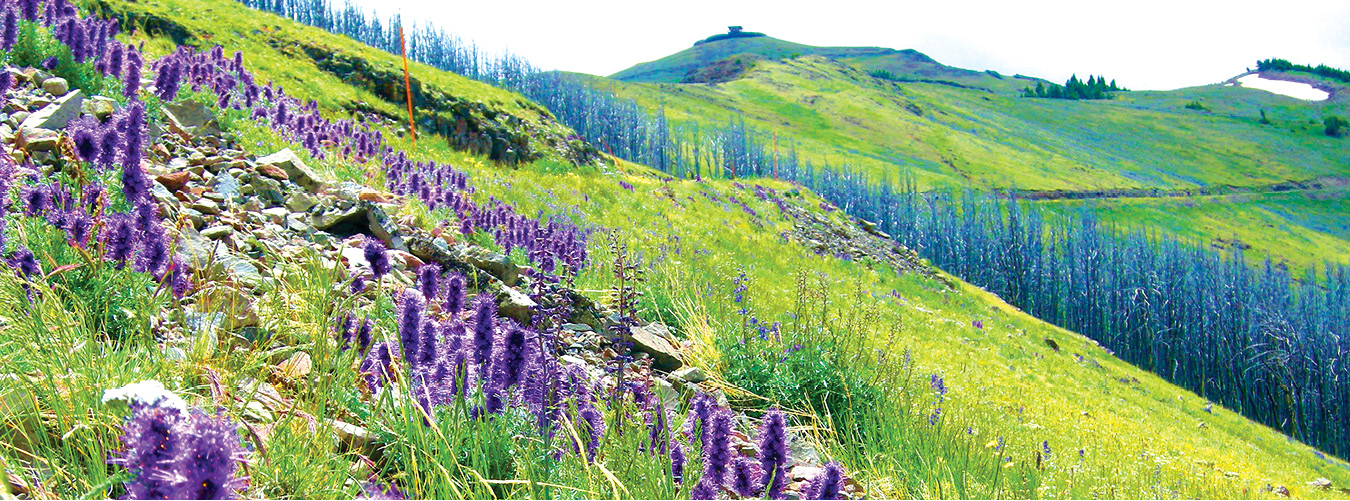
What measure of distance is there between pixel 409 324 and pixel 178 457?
2.02m

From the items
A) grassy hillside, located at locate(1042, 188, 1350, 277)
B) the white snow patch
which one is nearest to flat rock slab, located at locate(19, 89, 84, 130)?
the white snow patch

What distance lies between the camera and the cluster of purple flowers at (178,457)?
1.59m

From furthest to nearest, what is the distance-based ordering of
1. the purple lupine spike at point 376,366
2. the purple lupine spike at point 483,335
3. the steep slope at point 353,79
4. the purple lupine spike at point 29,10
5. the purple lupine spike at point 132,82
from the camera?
the steep slope at point 353,79 → the purple lupine spike at point 29,10 → the purple lupine spike at point 132,82 → the purple lupine spike at point 376,366 → the purple lupine spike at point 483,335

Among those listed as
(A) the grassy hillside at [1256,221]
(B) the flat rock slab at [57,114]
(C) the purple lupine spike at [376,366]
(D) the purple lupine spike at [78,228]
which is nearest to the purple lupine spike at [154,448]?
(C) the purple lupine spike at [376,366]

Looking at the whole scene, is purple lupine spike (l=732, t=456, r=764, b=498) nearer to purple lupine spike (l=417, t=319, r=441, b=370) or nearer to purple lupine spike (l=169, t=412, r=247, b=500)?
purple lupine spike (l=417, t=319, r=441, b=370)

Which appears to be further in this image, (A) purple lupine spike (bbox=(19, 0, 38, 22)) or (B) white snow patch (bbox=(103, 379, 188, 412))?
(A) purple lupine spike (bbox=(19, 0, 38, 22))

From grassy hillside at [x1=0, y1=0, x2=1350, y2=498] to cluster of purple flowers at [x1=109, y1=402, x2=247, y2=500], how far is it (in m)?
0.77

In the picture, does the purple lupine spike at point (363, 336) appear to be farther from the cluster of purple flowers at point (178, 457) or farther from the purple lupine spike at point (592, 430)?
the cluster of purple flowers at point (178, 457)

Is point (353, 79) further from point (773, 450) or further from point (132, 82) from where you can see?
point (773, 450)

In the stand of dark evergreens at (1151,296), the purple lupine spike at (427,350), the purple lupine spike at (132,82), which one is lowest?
the stand of dark evergreens at (1151,296)

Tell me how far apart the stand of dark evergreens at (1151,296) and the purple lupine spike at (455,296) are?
5102 centimetres

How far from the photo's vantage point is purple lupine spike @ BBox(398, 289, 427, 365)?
11.6 ft

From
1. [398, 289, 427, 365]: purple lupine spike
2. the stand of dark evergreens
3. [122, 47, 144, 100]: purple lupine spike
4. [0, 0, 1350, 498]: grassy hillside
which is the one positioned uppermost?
[122, 47, 144, 100]: purple lupine spike

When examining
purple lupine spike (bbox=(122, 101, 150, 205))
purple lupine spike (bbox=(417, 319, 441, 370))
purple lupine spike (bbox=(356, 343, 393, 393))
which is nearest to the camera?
purple lupine spike (bbox=(417, 319, 441, 370))
